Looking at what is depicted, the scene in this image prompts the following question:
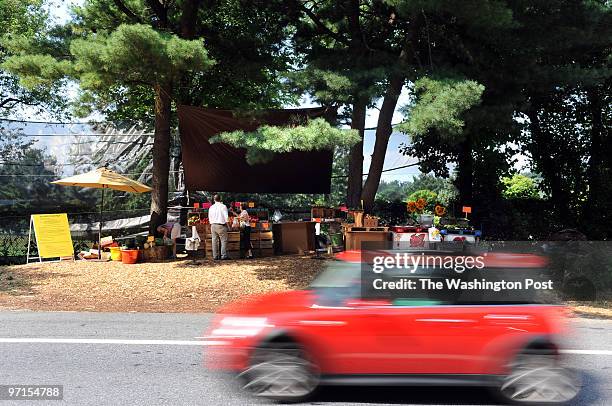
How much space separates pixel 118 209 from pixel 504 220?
12565 mm

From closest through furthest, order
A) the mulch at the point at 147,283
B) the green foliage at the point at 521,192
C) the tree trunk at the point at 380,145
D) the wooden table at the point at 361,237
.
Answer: the mulch at the point at 147,283, the wooden table at the point at 361,237, the tree trunk at the point at 380,145, the green foliage at the point at 521,192

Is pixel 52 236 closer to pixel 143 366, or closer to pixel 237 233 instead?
pixel 237 233

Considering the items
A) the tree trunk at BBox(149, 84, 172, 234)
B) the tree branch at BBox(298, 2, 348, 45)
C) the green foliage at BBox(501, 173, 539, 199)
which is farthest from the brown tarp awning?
the green foliage at BBox(501, 173, 539, 199)

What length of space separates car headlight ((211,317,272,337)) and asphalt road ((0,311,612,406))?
0.59 metres

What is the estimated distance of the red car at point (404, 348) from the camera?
498 centimetres

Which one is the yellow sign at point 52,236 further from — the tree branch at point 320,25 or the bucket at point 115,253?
the tree branch at point 320,25

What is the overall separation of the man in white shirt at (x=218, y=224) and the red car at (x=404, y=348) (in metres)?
9.88

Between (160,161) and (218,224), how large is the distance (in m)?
3.09

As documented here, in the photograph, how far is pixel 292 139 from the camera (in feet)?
39.6

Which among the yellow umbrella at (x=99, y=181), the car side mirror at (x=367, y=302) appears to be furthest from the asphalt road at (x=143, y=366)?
the yellow umbrella at (x=99, y=181)

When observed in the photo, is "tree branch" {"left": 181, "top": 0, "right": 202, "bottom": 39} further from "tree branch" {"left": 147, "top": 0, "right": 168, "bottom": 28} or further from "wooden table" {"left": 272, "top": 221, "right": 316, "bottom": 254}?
"wooden table" {"left": 272, "top": 221, "right": 316, "bottom": 254}

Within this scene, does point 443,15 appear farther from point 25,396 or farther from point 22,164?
point 22,164

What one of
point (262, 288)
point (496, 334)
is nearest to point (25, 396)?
point (496, 334)

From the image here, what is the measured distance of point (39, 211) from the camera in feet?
60.7
